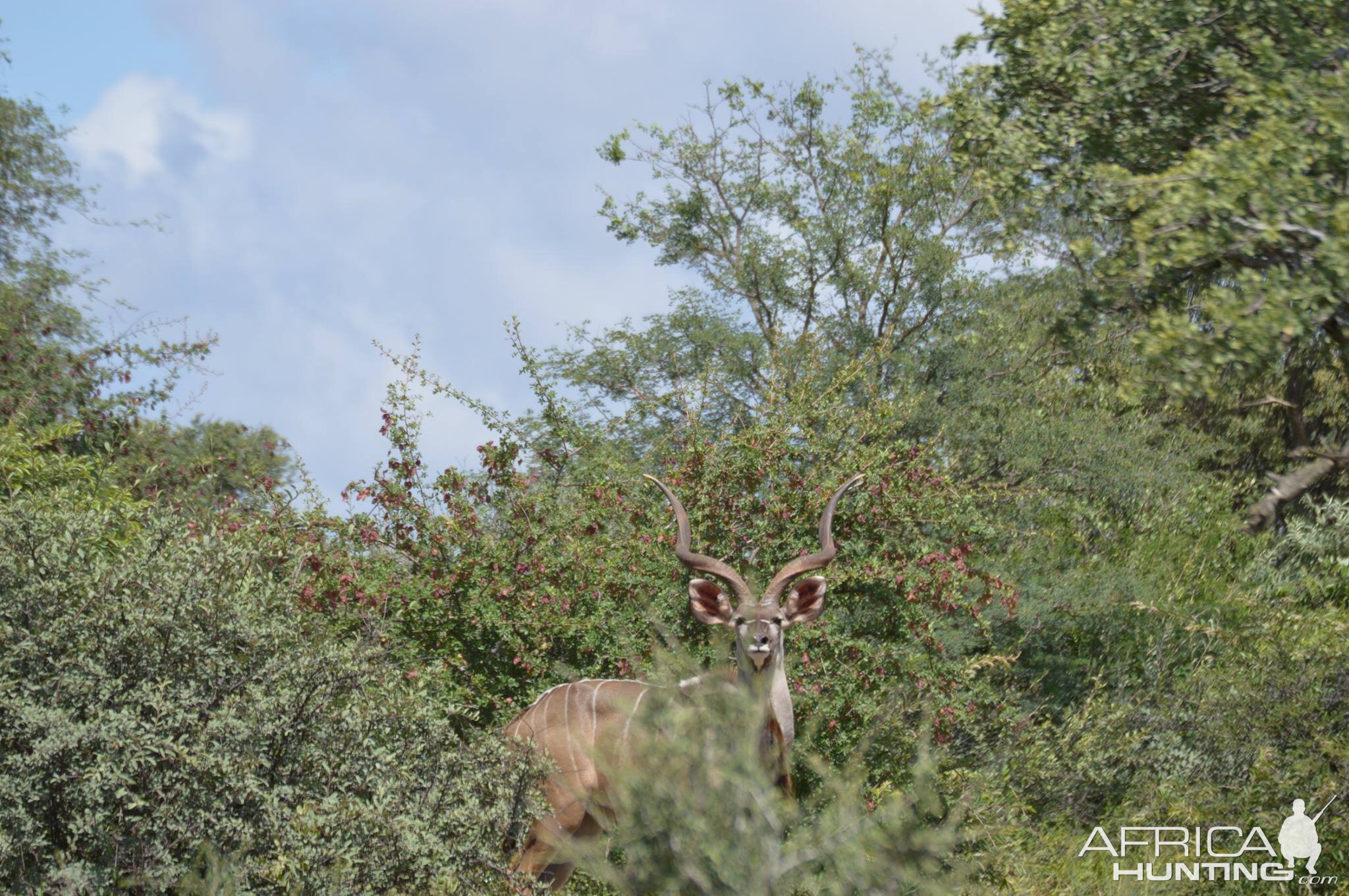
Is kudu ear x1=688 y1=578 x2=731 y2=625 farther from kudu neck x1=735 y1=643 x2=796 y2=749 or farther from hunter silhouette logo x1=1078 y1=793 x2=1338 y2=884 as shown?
hunter silhouette logo x1=1078 y1=793 x2=1338 y2=884

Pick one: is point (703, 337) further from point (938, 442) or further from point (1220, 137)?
point (1220, 137)

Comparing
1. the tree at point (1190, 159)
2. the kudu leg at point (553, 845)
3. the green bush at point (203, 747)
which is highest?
the tree at point (1190, 159)

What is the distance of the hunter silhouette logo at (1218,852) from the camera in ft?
31.1

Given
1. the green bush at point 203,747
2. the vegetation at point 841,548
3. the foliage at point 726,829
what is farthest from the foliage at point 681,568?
the foliage at point 726,829

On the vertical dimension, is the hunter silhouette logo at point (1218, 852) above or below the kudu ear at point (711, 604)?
below

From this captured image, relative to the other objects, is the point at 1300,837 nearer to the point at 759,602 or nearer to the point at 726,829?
the point at 759,602

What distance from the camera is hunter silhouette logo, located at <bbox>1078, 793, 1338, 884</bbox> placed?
9469 mm

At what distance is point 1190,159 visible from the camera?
33.0 feet

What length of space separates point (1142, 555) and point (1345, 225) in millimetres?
6824

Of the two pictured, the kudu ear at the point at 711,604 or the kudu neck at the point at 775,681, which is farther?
the kudu ear at the point at 711,604

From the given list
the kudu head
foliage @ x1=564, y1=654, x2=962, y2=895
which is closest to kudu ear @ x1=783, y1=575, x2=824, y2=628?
the kudu head

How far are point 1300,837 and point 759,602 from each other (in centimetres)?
447

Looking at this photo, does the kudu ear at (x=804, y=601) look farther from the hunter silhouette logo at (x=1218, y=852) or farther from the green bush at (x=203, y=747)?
the hunter silhouette logo at (x=1218, y=852)

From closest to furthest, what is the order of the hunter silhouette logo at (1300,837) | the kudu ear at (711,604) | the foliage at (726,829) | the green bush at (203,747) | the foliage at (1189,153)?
the foliage at (726,829)
the green bush at (203,747)
the kudu ear at (711,604)
the foliage at (1189,153)
the hunter silhouette logo at (1300,837)
